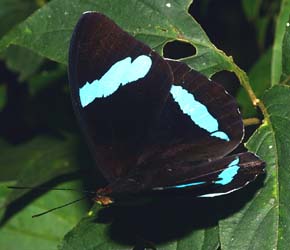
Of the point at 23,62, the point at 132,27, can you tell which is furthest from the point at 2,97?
the point at 132,27

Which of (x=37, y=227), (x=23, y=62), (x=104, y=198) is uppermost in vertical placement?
(x=104, y=198)

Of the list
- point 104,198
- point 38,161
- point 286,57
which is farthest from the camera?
point 38,161

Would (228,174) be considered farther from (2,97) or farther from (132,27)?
(2,97)

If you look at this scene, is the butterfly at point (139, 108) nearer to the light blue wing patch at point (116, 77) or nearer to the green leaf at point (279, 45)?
the light blue wing patch at point (116, 77)

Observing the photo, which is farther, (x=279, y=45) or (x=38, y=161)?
(x=38, y=161)

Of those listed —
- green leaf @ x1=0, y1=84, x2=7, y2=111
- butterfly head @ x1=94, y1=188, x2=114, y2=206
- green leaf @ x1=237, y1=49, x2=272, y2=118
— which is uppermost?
butterfly head @ x1=94, y1=188, x2=114, y2=206

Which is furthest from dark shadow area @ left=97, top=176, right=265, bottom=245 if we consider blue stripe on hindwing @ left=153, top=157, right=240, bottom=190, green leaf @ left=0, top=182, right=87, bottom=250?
green leaf @ left=0, top=182, right=87, bottom=250

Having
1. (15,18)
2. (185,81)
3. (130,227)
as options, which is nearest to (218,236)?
(130,227)

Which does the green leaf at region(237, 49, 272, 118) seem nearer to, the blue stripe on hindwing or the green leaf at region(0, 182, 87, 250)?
the green leaf at region(0, 182, 87, 250)

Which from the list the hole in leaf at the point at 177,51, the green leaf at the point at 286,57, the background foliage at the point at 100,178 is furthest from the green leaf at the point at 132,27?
the hole in leaf at the point at 177,51
